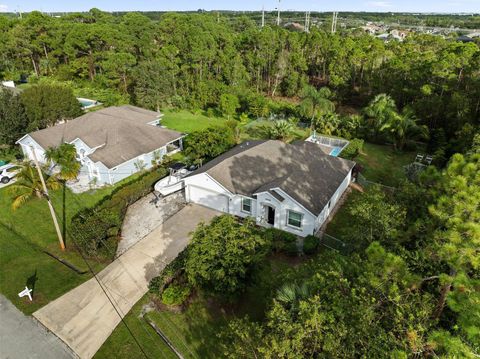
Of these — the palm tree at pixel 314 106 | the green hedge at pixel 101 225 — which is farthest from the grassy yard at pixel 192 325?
the palm tree at pixel 314 106

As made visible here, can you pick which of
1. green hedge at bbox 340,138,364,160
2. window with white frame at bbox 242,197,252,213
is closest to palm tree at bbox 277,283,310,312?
window with white frame at bbox 242,197,252,213

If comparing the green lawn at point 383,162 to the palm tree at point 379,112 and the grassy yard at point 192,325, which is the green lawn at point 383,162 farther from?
the grassy yard at point 192,325

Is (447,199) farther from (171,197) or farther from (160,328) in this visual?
(171,197)

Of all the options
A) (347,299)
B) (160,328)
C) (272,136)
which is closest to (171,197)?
(160,328)

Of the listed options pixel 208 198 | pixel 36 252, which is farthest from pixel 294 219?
pixel 36 252

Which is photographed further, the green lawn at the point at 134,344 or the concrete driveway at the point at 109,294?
the concrete driveway at the point at 109,294

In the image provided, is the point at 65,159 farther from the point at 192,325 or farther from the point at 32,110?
the point at 192,325

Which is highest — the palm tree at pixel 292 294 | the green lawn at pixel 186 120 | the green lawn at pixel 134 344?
the palm tree at pixel 292 294
